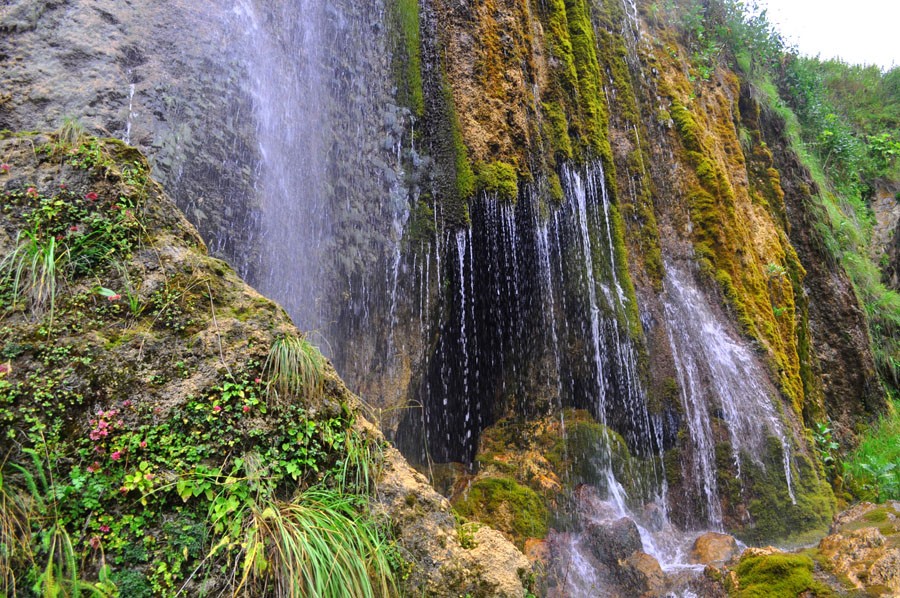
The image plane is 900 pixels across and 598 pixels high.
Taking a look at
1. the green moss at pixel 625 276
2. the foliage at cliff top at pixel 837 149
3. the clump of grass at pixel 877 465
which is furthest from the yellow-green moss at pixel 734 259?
the foliage at cliff top at pixel 837 149

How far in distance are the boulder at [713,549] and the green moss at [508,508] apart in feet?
5.33

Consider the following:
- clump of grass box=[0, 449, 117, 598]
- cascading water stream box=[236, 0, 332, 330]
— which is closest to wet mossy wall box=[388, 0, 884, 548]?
cascading water stream box=[236, 0, 332, 330]

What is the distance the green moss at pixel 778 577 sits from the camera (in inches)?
→ 194

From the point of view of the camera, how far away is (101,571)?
251cm

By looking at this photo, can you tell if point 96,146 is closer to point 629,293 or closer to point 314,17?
point 314,17

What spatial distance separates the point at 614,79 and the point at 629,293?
11.5ft

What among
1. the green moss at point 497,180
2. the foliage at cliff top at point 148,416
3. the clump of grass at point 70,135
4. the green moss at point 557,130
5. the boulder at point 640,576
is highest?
the green moss at point 557,130

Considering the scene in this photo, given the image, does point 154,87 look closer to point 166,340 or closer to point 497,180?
point 166,340

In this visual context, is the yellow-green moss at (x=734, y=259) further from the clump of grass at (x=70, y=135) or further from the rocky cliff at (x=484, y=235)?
the clump of grass at (x=70, y=135)

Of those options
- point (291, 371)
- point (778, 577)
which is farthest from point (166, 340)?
point (778, 577)

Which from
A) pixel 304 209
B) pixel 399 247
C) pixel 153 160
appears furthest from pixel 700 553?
pixel 153 160

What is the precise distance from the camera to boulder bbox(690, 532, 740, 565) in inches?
253

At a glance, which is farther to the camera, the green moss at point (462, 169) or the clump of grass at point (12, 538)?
the green moss at point (462, 169)

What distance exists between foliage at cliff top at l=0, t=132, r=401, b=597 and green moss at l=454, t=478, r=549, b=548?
3.27 meters
